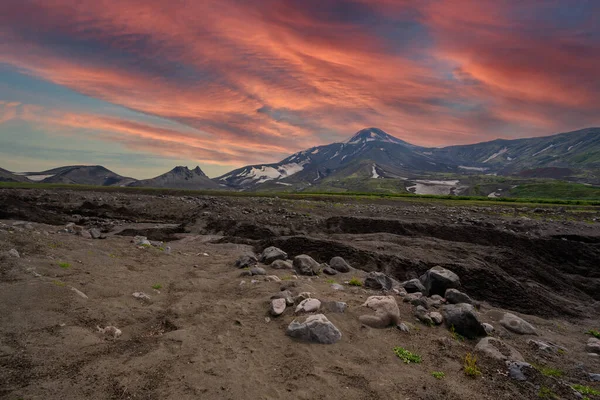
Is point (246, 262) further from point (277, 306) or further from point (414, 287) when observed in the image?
point (414, 287)

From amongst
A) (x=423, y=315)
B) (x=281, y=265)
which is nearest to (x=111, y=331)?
(x=281, y=265)

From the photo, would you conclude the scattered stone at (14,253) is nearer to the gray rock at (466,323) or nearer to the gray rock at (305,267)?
the gray rock at (305,267)

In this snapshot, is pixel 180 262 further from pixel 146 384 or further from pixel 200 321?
pixel 146 384

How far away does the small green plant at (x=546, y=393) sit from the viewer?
31.7 feet

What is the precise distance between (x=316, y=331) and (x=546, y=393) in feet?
25.3

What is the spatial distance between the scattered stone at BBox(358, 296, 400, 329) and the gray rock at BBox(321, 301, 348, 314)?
866 mm

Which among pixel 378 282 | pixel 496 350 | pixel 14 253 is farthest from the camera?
pixel 378 282

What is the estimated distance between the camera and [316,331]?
38.4ft

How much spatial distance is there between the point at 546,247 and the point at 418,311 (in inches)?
1107

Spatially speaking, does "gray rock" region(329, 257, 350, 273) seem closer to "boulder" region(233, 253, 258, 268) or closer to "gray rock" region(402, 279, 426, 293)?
"gray rock" region(402, 279, 426, 293)

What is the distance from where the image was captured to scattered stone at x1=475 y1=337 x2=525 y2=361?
11656 mm

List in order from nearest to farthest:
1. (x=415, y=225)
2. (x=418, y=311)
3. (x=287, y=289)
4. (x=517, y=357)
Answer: (x=517, y=357) < (x=418, y=311) < (x=287, y=289) < (x=415, y=225)

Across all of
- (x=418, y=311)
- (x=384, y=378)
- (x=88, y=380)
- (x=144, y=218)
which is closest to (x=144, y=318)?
(x=88, y=380)

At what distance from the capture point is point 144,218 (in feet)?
155
